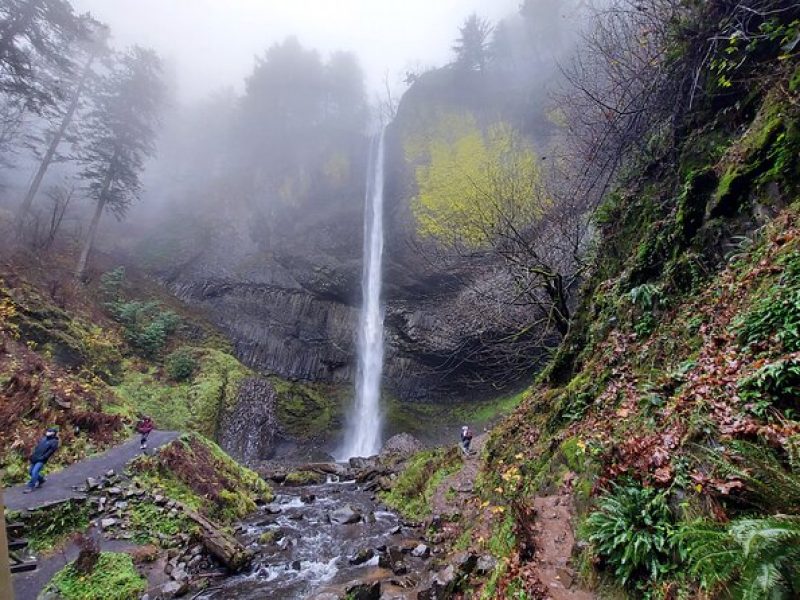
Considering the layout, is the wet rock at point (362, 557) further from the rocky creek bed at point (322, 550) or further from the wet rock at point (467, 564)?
the wet rock at point (467, 564)

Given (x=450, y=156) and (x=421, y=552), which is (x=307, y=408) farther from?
(x=450, y=156)

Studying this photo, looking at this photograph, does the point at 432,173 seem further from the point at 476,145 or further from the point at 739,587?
the point at 739,587

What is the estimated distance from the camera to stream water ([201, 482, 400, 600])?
7535 millimetres

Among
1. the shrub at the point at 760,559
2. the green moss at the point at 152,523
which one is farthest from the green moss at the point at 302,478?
the shrub at the point at 760,559

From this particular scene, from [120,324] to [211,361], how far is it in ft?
15.2

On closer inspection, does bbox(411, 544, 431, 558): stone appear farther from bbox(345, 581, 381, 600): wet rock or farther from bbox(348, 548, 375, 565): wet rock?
bbox(345, 581, 381, 600): wet rock

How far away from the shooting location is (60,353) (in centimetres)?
1589

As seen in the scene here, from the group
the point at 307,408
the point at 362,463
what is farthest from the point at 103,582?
the point at 307,408

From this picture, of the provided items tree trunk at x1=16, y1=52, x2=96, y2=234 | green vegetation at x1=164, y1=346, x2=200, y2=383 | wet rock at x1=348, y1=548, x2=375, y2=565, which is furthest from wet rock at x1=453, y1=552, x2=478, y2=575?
tree trunk at x1=16, y1=52, x2=96, y2=234

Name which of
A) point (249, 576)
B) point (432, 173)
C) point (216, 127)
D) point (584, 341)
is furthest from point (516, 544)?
point (216, 127)

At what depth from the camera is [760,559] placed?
8.15 feet

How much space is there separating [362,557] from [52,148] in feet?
93.8

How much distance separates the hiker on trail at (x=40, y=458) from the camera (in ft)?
28.9

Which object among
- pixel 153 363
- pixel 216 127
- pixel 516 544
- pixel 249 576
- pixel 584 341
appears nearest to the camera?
pixel 516 544
